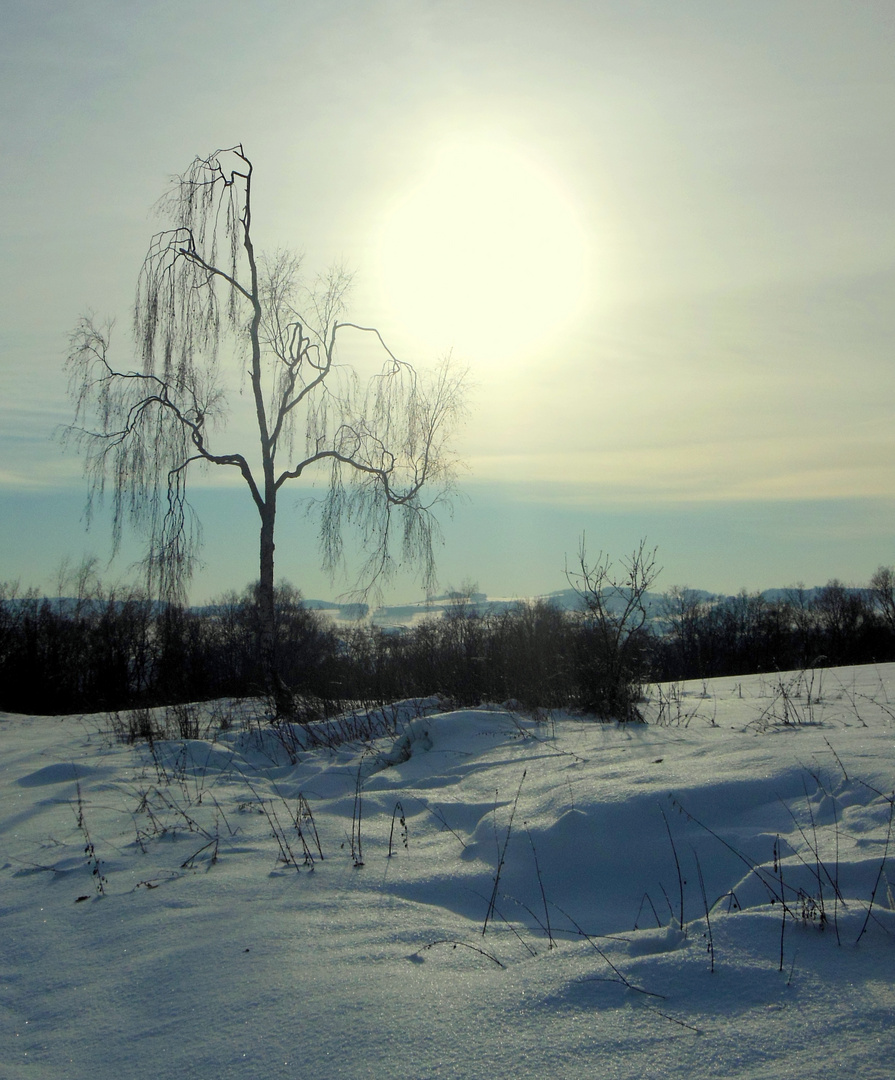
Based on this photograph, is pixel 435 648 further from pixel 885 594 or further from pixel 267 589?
pixel 885 594

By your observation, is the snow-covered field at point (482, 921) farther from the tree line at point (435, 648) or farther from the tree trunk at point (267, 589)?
the tree trunk at point (267, 589)

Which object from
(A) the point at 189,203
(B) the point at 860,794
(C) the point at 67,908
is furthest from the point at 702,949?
(A) the point at 189,203

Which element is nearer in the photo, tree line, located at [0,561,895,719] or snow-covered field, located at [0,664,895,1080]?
snow-covered field, located at [0,664,895,1080]

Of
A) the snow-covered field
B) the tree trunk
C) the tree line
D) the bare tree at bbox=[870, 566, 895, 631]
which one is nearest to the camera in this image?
the snow-covered field

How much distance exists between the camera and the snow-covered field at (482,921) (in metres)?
1.89

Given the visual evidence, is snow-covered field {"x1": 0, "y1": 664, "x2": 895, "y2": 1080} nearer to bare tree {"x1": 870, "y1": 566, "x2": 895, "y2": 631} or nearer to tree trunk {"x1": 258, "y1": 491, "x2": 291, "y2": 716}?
tree trunk {"x1": 258, "y1": 491, "x2": 291, "y2": 716}

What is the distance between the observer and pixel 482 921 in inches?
112

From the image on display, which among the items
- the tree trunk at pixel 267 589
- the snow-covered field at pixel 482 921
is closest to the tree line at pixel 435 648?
the tree trunk at pixel 267 589

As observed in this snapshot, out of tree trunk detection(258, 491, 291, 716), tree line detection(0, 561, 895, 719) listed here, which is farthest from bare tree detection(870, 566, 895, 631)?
tree trunk detection(258, 491, 291, 716)

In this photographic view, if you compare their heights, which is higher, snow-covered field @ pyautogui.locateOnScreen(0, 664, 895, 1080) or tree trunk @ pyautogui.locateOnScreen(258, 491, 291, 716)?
tree trunk @ pyautogui.locateOnScreen(258, 491, 291, 716)

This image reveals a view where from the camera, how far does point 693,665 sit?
34.2m

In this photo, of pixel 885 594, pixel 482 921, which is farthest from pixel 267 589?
pixel 885 594

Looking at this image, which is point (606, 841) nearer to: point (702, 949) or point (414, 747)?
point (702, 949)

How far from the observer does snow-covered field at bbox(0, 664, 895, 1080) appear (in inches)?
74.6
